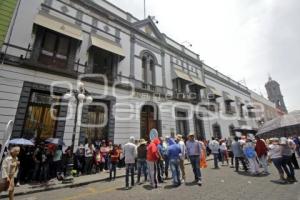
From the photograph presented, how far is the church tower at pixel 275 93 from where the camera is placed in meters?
56.3

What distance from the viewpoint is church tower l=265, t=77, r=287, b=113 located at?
185ft

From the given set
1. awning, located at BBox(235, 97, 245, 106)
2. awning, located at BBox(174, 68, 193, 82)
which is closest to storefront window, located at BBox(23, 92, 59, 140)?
awning, located at BBox(174, 68, 193, 82)

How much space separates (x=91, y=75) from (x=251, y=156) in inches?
396

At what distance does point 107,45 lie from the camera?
1283 cm

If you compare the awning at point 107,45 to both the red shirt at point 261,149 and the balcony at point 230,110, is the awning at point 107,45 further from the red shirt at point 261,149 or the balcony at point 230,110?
the balcony at point 230,110

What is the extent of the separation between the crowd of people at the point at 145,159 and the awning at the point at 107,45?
6256 mm

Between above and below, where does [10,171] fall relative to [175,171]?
above

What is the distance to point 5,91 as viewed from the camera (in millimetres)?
8766

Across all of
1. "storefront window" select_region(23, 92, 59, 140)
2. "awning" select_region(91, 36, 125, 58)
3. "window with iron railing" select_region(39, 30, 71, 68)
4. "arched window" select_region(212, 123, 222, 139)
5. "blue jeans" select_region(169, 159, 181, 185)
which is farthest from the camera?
"arched window" select_region(212, 123, 222, 139)

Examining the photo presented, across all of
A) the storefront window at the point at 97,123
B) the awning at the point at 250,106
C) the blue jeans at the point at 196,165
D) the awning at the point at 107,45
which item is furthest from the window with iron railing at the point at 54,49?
the awning at the point at 250,106

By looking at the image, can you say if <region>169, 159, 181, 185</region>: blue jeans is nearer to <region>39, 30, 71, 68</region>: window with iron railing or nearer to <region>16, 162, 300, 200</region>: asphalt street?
<region>16, 162, 300, 200</region>: asphalt street

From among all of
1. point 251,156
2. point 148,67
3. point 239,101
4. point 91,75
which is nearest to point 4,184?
point 91,75

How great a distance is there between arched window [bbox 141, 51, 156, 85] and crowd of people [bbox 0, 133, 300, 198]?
7.00m

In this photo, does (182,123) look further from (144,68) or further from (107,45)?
(107,45)
